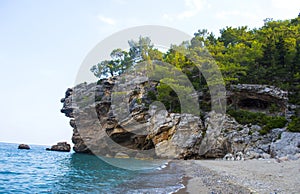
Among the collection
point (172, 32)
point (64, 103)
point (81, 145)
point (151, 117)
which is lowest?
point (81, 145)

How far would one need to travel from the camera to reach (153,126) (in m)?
36.5

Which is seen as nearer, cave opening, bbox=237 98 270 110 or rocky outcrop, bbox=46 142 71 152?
cave opening, bbox=237 98 270 110

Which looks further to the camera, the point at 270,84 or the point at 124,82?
the point at 124,82

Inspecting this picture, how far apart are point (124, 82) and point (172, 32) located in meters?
17.7

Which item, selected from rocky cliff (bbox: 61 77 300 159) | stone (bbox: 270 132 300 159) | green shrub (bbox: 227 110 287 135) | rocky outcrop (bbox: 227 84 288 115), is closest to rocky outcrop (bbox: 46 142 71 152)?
rocky cliff (bbox: 61 77 300 159)

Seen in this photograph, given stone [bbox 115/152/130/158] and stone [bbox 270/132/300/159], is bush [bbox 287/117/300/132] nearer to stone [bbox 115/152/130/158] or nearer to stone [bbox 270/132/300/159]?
stone [bbox 270/132/300/159]

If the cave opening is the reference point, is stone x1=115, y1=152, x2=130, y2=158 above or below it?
below

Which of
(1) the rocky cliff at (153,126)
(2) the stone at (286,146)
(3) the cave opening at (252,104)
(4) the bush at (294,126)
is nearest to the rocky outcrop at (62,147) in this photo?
(1) the rocky cliff at (153,126)

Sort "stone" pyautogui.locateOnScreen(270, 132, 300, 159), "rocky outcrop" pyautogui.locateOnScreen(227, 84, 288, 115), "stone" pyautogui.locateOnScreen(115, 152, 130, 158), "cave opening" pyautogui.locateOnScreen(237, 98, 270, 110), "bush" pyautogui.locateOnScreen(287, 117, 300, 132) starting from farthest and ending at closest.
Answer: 1. "stone" pyautogui.locateOnScreen(115, 152, 130, 158)
2. "cave opening" pyautogui.locateOnScreen(237, 98, 270, 110)
3. "rocky outcrop" pyautogui.locateOnScreen(227, 84, 288, 115)
4. "bush" pyautogui.locateOnScreen(287, 117, 300, 132)
5. "stone" pyautogui.locateOnScreen(270, 132, 300, 159)

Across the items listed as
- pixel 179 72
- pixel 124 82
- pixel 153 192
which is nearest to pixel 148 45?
pixel 124 82

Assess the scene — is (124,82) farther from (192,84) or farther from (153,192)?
(153,192)

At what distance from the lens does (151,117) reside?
124ft

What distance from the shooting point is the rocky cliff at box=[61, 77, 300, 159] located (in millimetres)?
28562

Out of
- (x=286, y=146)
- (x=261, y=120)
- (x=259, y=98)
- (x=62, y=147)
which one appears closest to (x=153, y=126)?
(x=261, y=120)
